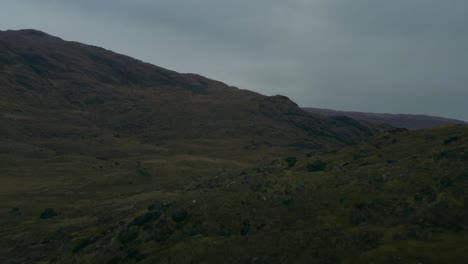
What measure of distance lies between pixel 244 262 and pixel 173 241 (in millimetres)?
8168

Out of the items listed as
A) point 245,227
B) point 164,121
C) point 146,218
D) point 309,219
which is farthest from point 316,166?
point 164,121

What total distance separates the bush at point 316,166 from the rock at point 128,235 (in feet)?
75.3

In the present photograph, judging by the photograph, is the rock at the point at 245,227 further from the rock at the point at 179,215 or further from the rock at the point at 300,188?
the rock at the point at 300,188

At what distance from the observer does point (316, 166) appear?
56031 millimetres

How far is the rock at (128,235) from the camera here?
3925 centimetres

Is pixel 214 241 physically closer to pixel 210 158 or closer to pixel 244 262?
pixel 244 262

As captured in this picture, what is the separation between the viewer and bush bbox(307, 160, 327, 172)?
5516 centimetres

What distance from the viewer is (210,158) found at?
396ft

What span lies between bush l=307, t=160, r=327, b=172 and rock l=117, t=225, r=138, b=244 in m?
23.0

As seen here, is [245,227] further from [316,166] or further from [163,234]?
[316,166]

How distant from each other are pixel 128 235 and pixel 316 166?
25338mm

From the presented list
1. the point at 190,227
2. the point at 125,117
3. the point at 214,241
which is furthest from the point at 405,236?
the point at 125,117

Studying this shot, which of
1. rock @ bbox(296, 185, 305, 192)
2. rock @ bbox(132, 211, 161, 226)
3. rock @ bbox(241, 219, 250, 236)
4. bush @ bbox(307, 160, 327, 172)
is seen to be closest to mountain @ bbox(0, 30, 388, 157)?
bush @ bbox(307, 160, 327, 172)

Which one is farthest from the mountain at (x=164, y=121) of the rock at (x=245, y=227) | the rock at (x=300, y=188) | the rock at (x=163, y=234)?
the rock at (x=245, y=227)
